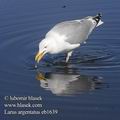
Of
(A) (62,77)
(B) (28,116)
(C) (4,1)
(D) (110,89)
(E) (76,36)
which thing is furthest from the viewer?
(C) (4,1)

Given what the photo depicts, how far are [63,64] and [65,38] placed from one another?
58 centimetres

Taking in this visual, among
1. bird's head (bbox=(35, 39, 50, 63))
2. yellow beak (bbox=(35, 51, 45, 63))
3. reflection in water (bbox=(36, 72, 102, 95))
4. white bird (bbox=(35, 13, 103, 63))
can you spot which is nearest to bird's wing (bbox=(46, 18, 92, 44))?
white bird (bbox=(35, 13, 103, 63))

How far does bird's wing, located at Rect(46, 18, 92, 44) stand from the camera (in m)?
11.8

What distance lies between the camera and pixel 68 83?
35.0 ft

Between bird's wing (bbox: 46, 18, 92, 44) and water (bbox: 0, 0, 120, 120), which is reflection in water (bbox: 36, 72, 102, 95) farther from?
bird's wing (bbox: 46, 18, 92, 44)

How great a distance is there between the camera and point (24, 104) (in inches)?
385

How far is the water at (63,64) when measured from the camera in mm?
9672

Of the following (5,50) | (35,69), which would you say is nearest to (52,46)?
(35,69)

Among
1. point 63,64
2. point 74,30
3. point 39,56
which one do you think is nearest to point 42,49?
point 39,56

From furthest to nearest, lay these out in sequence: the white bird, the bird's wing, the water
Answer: the bird's wing → the white bird → the water

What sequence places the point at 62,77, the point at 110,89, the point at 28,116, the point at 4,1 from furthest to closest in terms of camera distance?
the point at 4,1 < the point at 62,77 < the point at 110,89 < the point at 28,116

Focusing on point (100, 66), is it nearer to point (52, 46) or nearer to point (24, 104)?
point (52, 46)

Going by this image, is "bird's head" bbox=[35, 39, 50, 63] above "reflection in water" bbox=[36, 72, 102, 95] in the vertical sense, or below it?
above

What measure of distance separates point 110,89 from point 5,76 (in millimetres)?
2265
